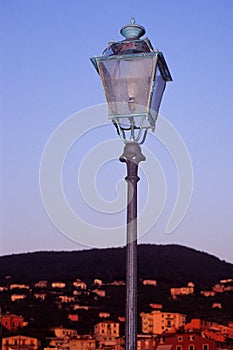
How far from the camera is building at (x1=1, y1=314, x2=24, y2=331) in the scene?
848 centimetres

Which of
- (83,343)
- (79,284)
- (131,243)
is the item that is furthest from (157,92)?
(79,284)

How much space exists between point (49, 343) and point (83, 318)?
68 cm

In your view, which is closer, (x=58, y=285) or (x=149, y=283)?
(x=149, y=283)

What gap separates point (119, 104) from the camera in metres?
2.10

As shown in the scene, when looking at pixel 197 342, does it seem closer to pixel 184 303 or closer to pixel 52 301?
pixel 184 303

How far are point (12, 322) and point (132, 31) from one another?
23.1 feet

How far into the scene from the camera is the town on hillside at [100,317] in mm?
7980

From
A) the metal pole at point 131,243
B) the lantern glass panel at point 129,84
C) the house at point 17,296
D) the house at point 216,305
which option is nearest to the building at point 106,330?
the house at point 17,296

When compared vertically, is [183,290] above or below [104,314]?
above

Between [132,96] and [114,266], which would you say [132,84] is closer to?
[132,96]

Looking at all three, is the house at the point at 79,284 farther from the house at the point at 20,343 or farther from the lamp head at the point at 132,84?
the lamp head at the point at 132,84

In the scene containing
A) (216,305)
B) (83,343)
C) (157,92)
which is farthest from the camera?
(216,305)

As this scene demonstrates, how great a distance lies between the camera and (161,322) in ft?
29.1

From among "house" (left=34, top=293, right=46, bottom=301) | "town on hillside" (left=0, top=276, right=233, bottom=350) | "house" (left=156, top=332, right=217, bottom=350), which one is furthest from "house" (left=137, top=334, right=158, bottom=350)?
"house" (left=34, top=293, right=46, bottom=301)
